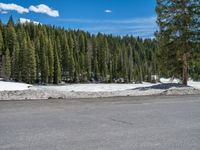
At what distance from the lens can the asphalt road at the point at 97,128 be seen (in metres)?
5.50

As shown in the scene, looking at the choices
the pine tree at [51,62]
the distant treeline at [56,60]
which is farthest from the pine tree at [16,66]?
the pine tree at [51,62]

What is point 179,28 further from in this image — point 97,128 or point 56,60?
point 56,60

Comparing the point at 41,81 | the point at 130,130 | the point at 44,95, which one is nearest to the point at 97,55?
the point at 41,81

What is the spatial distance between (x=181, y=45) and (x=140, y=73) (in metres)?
88.0

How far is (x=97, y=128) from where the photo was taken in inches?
274

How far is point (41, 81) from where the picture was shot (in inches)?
3199

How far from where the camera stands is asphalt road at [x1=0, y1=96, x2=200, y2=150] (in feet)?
18.1

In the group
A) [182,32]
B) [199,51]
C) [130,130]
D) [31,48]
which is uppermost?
[31,48]

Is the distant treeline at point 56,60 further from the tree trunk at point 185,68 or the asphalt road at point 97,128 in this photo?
the asphalt road at point 97,128

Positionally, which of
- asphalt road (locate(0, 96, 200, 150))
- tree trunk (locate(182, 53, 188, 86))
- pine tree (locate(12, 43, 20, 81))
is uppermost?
pine tree (locate(12, 43, 20, 81))

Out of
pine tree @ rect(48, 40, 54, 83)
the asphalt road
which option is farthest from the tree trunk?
pine tree @ rect(48, 40, 54, 83)

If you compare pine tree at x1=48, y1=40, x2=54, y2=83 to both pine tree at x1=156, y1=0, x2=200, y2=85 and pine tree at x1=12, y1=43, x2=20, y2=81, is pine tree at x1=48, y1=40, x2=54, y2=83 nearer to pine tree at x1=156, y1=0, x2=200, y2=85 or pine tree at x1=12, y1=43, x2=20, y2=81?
pine tree at x1=12, y1=43, x2=20, y2=81

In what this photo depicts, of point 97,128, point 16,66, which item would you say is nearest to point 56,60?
point 16,66

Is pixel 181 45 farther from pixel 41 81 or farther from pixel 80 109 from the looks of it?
pixel 41 81
